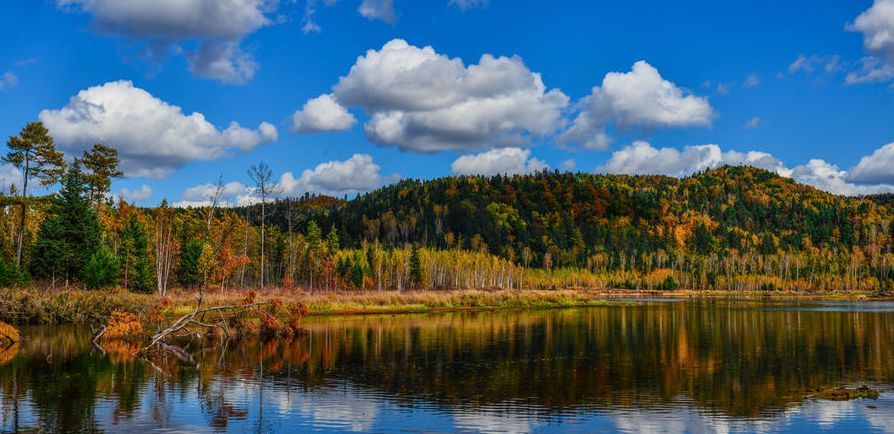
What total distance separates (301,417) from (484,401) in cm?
642

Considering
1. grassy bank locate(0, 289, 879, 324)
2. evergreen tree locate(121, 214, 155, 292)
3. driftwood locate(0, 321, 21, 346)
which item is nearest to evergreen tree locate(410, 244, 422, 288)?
grassy bank locate(0, 289, 879, 324)

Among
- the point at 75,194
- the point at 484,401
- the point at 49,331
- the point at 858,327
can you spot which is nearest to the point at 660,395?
the point at 484,401

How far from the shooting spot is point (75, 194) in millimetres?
70625

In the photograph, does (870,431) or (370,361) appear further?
(370,361)

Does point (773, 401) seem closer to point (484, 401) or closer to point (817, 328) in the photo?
point (484, 401)

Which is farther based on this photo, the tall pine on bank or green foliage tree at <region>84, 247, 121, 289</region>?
the tall pine on bank

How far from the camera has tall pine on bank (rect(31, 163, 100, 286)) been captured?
67.2 m

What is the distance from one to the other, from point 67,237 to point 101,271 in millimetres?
6871

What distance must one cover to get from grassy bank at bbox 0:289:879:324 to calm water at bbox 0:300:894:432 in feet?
11.4

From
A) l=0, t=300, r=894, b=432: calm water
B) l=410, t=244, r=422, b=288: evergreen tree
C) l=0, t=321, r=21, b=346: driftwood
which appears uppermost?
l=410, t=244, r=422, b=288: evergreen tree

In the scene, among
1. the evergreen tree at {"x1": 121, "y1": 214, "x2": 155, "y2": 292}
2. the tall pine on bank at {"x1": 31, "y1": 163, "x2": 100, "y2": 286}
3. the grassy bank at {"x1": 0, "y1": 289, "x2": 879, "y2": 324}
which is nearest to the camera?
the grassy bank at {"x1": 0, "y1": 289, "x2": 879, "y2": 324}

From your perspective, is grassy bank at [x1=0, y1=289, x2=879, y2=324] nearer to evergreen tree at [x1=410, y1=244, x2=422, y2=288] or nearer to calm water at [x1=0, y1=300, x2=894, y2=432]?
calm water at [x1=0, y1=300, x2=894, y2=432]

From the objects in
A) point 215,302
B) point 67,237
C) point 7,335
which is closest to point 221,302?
point 215,302

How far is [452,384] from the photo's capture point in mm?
28266
